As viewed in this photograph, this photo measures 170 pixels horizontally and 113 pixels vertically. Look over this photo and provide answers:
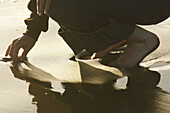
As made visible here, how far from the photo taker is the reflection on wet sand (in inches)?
66.5

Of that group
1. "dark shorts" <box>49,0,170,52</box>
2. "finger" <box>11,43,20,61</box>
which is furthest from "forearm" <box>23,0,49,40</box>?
"dark shorts" <box>49,0,170,52</box>

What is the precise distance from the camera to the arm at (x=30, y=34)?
7.65 feet

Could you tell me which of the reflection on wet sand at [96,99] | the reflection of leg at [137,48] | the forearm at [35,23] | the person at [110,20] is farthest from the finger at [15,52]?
the reflection of leg at [137,48]

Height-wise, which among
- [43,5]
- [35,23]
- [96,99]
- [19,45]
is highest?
[43,5]

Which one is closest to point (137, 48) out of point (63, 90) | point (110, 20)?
point (110, 20)

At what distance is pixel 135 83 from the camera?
6.53 ft

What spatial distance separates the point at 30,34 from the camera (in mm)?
2367

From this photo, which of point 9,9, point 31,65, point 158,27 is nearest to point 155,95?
point 31,65

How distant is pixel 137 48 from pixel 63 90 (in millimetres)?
519

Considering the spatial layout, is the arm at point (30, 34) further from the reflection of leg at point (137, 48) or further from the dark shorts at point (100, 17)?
the reflection of leg at point (137, 48)

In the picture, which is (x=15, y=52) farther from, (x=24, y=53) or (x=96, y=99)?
(x=96, y=99)

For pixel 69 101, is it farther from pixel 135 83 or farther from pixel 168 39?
pixel 168 39

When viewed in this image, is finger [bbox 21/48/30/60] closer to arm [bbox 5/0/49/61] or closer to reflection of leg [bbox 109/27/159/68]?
arm [bbox 5/0/49/61]

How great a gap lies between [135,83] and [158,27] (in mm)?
1046
